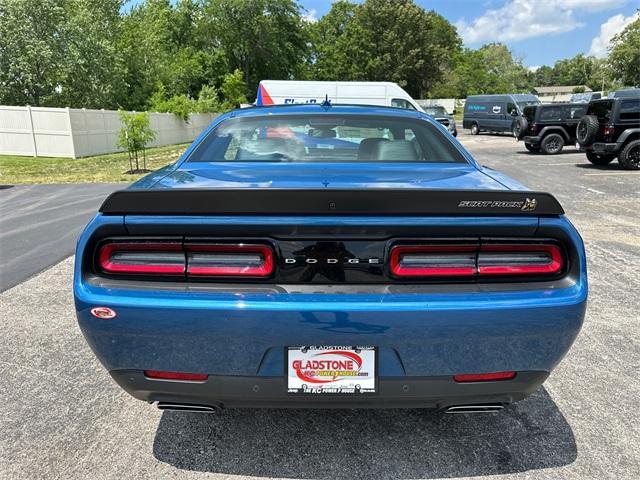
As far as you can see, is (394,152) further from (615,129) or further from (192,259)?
(615,129)

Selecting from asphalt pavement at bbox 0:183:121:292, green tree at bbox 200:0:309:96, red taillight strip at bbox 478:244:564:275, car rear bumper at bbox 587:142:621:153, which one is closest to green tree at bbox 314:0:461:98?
green tree at bbox 200:0:309:96

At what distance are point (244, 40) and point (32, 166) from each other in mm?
38186

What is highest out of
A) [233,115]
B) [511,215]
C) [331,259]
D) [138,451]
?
[233,115]

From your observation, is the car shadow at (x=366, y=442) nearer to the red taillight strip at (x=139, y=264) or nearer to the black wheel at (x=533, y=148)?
the red taillight strip at (x=139, y=264)

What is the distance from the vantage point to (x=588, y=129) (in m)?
14.0

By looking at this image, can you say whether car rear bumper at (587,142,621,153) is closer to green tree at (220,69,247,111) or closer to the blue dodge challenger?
the blue dodge challenger

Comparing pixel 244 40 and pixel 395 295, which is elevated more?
pixel 244 40

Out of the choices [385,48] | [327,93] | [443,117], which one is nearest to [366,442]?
[327,93]

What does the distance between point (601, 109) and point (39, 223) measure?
13.8 m

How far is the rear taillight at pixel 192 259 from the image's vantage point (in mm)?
1937

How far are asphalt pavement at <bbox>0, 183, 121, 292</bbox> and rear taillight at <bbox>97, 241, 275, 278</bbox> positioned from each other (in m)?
3.57

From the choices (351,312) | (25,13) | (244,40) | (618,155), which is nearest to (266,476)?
(351,312)

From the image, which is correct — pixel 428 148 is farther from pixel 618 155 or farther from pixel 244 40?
pixel 244 40

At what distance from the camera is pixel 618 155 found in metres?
13.9
